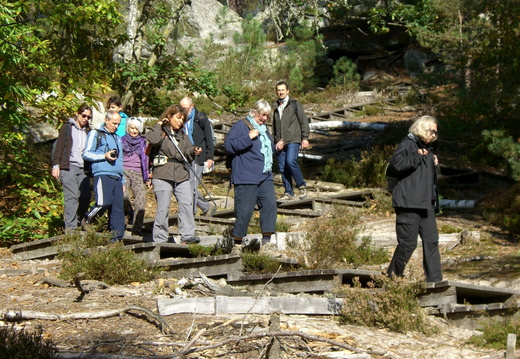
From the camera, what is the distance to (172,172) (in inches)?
365

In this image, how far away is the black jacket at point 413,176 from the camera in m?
7.62

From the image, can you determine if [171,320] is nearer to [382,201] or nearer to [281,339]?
[281,339]

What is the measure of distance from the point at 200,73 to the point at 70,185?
5246 mm

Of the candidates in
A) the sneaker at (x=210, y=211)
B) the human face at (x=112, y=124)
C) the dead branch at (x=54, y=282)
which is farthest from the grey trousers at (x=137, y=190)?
the dead branch at (x=54, y=282)

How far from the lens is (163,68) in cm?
1546

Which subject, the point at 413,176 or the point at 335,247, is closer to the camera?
the point at 413,176

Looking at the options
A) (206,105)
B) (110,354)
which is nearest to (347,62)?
(206,105)

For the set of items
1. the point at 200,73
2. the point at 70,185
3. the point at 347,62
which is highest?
the point at 347,62

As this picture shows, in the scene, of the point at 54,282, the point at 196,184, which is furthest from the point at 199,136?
the point at 54,282

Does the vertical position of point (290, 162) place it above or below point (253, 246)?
above

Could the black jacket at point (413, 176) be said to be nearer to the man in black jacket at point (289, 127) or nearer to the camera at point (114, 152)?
the camera at point (114, 152)

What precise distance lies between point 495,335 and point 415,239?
48.4 inches

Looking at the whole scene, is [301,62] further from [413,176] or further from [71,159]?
[413,176]

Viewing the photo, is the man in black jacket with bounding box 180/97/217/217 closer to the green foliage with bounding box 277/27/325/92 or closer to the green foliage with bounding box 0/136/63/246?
the green foliage with bounding box 0/136/63/246
